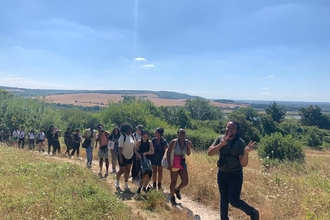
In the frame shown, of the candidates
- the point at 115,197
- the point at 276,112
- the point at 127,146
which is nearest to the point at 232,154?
the point at 115,197

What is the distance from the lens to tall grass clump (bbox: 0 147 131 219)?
454 centimetres

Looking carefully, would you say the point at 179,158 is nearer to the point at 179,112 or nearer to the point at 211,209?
the point at 211,209

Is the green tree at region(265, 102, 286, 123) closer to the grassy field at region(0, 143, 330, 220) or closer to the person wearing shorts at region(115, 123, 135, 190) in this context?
the grassy field at region(0, 143, 330, 220)

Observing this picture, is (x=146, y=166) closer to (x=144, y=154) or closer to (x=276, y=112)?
(x=144, y=154)

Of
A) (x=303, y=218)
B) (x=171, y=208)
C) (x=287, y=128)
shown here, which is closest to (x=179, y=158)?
(x=171, y=208)

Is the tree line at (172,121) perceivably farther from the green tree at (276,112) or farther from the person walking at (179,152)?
the person walking at (179,152)

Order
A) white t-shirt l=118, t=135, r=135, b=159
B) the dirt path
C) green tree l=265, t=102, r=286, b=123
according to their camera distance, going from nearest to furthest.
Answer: the dirt path → white t-shirt l=118, t=135, r=135, b=159 → green tree l=265, t=102, r=286, b=123

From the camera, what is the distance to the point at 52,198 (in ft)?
16.9

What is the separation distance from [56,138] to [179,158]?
991cm

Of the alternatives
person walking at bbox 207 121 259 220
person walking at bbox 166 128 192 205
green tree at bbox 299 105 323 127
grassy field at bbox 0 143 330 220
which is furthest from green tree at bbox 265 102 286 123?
person walking at bbox 207 121 259 220

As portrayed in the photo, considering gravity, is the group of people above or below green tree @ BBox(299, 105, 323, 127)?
above

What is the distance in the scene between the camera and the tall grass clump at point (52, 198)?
454 centimetres

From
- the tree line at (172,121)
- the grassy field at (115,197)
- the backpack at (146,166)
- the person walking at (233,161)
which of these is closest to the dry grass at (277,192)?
the grassy field at (115,197)

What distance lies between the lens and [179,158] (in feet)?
20.0
